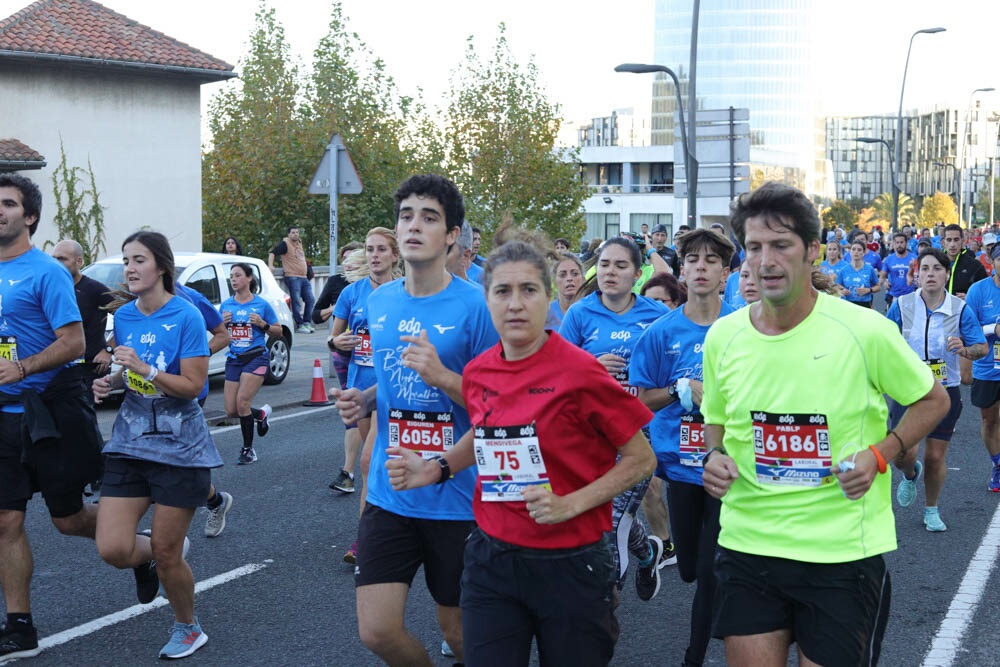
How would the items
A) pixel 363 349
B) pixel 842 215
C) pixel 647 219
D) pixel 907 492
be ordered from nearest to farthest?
pixel 363 349
pixel 907 492
pixel 647 219
pixel 842 215

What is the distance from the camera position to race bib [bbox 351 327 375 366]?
7.21 metres

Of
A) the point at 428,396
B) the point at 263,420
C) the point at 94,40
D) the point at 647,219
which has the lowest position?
the point at 263,420

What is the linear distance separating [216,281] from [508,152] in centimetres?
1389

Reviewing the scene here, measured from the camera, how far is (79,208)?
26.1 metres

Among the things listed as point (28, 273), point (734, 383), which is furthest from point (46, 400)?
point (734, 383)

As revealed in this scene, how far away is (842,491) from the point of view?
3.27 m

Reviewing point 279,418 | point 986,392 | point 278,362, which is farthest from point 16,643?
point 278,362

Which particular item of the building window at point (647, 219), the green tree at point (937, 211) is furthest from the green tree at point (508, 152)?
the green tree at point (937, 211)

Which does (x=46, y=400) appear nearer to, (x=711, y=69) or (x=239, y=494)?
(x=239, y=494)

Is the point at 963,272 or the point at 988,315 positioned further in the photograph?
the point at 963,272

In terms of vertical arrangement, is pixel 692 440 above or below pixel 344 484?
above

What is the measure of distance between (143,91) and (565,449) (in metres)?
26.3

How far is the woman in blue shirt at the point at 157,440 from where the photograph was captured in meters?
5.13

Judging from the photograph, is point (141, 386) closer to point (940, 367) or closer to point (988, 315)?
point (940, 367)
